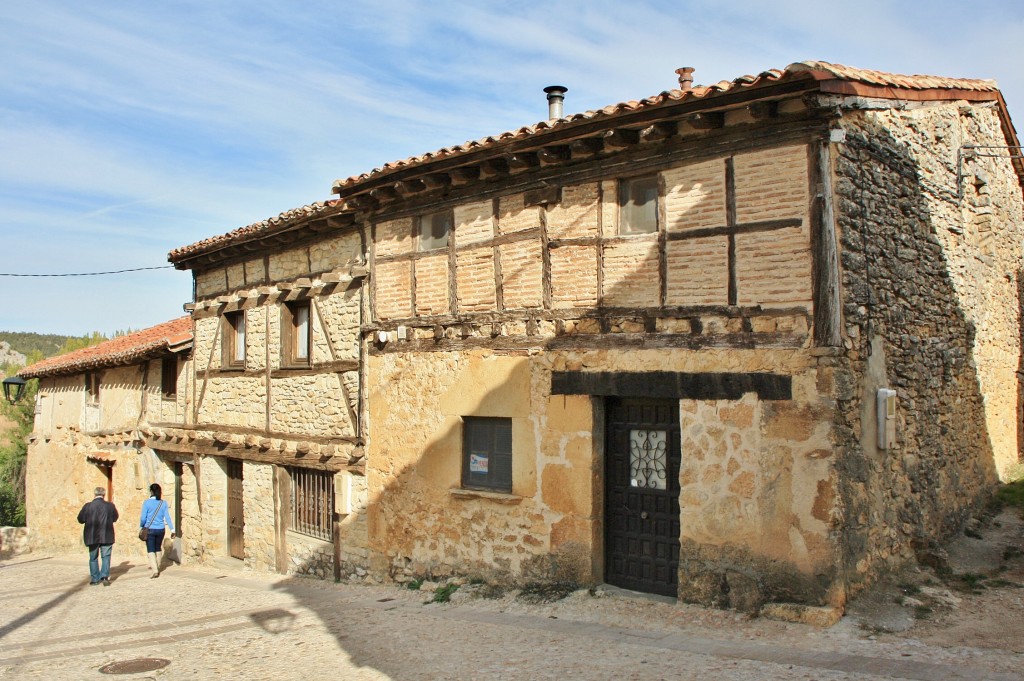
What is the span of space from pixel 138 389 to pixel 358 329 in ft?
27.5

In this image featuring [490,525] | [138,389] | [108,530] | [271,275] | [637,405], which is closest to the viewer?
[637,405]

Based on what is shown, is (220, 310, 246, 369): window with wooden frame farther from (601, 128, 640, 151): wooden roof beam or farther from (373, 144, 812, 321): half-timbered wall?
(601, 128, 640, 151): wooden roof beam

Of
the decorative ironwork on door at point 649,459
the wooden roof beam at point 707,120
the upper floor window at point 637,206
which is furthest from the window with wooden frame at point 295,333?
the wooden roof beam at point 707,120

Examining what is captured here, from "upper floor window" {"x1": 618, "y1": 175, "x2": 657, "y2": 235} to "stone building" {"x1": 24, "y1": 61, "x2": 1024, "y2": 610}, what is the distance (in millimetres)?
21

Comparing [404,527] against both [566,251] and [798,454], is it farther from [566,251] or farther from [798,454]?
[798,454]

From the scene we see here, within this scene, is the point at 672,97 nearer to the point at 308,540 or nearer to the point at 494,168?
the point at 494,168

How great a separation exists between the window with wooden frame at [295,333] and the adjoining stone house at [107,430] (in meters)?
3.67

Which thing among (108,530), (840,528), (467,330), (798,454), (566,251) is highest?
(566,251)

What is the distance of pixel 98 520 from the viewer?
1223 cm

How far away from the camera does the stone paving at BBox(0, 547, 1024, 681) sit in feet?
20.4

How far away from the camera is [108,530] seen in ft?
40.9

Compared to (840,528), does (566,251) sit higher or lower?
higher

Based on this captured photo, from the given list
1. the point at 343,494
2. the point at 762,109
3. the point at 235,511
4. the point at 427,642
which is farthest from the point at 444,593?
the point at 235,511

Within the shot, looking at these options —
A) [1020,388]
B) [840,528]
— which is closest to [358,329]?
[840,528]
